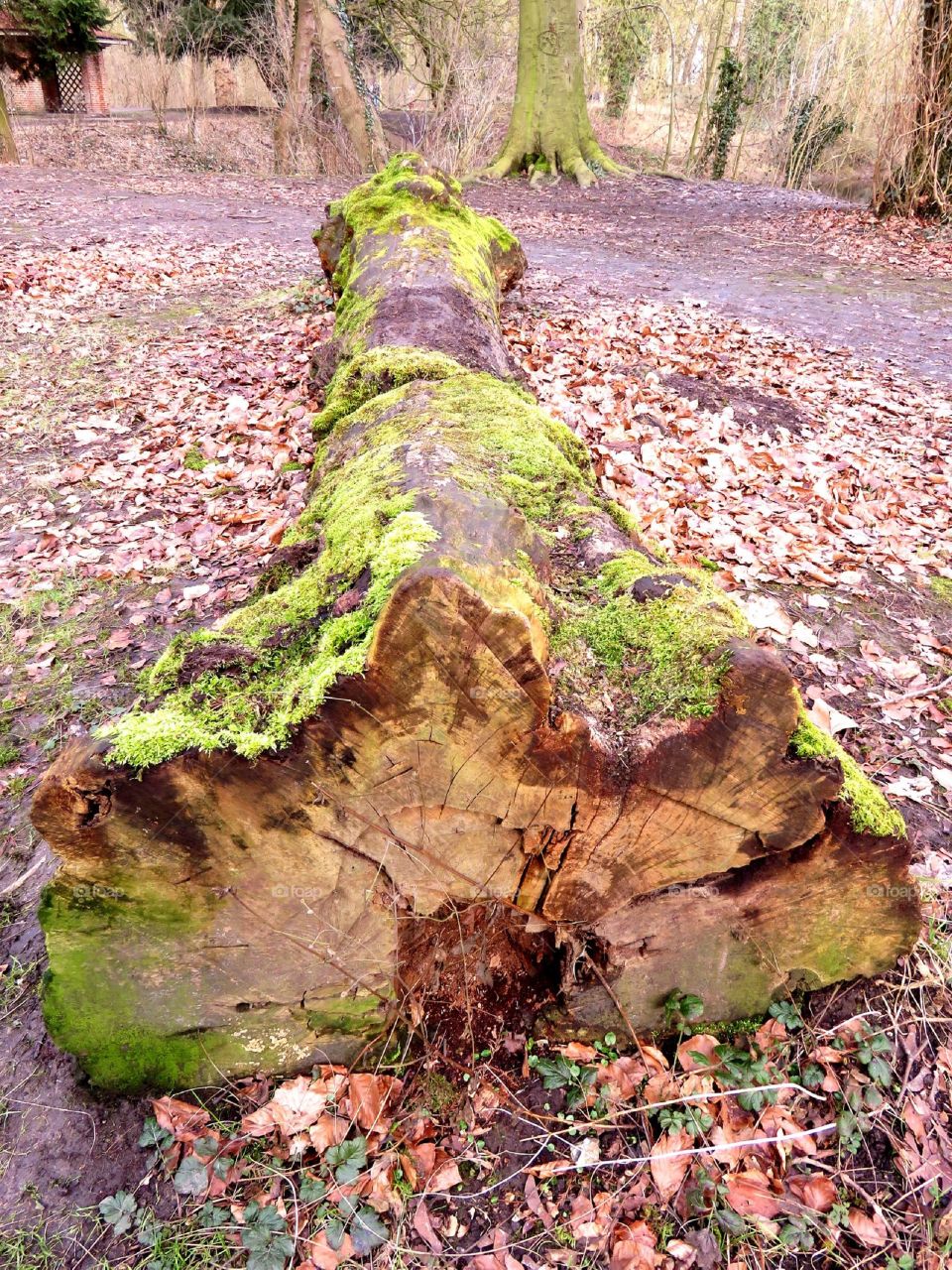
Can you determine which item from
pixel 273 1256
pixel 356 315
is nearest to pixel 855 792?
pixel 273 1256

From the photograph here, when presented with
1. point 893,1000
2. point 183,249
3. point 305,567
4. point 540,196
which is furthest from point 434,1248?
point 540,196

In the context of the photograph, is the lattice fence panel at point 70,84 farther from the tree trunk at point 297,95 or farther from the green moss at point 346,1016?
the green moss at point 346,1016

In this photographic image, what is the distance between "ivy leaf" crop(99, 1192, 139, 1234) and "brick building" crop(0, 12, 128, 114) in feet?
80.5

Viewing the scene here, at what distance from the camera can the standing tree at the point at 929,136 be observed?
1070 cm

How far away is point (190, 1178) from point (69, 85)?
2851cm

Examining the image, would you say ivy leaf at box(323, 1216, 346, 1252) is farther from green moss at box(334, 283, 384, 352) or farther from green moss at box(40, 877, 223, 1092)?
green moss at box(334, 283, 384, 352)

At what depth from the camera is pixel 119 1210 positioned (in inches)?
78.0

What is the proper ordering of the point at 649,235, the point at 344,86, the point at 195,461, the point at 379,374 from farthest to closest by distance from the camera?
the point at 344,86 < the point at 649,235 < the point at 195,461 < the point at 379,374

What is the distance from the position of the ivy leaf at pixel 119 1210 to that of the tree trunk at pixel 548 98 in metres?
16.2

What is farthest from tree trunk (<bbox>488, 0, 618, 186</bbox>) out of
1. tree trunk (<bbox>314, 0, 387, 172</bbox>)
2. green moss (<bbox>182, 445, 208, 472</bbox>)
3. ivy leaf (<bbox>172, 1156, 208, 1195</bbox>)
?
ivy leaf (<bbox>172, 1156, 208, 1195</bbox>)

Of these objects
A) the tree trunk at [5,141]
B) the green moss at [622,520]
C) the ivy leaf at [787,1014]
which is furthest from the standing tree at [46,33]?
the ivy leaf at [787,1014]

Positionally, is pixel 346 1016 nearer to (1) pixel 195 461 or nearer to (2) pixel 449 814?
(2) pixel 449 814

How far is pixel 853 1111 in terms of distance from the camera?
2.11 m

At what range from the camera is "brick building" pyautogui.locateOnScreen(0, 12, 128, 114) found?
20156 mm
